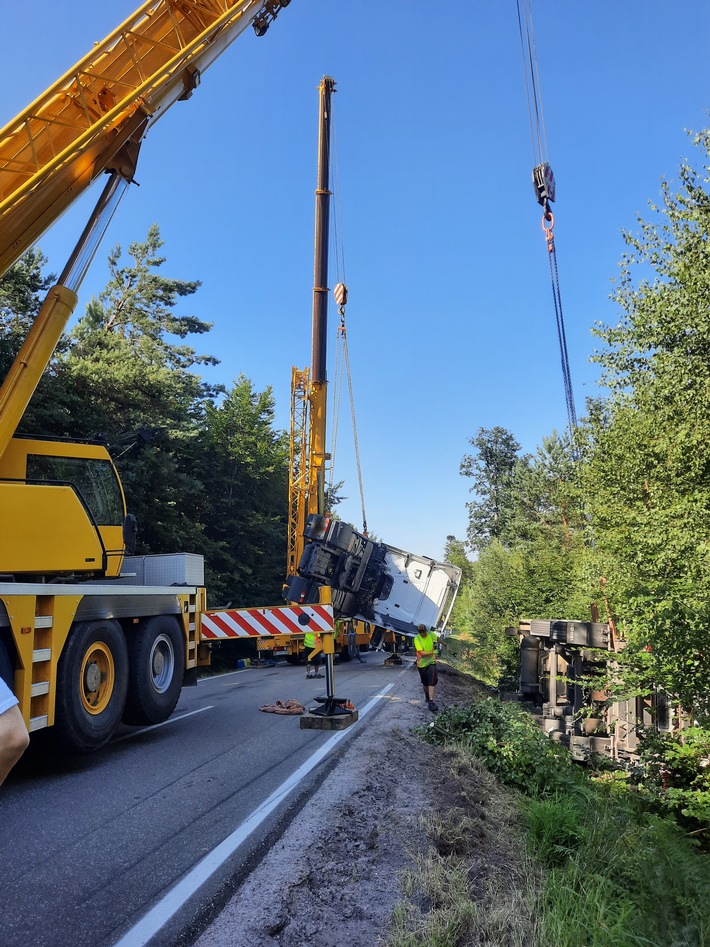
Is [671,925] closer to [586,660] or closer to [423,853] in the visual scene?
[423,853]

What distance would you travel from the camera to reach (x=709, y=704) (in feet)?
28.7

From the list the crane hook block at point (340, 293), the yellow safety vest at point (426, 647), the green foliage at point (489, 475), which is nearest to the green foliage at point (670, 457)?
the yellow safety vest at point (426, 647)

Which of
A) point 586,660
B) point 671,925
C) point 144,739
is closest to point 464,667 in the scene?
point 586,660

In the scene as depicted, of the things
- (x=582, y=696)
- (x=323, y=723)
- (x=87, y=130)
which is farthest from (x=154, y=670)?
(x=582, y=696)

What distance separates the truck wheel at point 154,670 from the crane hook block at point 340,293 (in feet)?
55.2

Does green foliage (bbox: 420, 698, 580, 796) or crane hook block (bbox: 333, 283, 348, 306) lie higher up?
crane hook block (bbox: 333, 283, 348, 306)

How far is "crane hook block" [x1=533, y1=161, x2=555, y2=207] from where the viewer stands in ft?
51.9

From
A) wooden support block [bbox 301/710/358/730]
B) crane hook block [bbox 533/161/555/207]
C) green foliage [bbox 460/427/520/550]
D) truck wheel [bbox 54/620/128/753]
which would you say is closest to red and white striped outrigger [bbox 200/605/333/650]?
wooden support block [bbox 301/710/358/730]

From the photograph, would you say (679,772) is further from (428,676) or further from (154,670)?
(154,670)

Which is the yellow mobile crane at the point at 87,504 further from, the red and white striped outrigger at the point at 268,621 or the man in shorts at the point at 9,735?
the man in shorts at the point at 9,735

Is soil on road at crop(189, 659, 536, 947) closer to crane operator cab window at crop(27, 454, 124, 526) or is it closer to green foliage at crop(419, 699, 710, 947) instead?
green foliage at crop(419, 699, 710, 947)

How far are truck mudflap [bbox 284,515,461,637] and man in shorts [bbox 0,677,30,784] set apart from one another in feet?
48.2

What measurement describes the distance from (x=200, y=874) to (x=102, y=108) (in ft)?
27.0

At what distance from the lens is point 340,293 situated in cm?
2312
